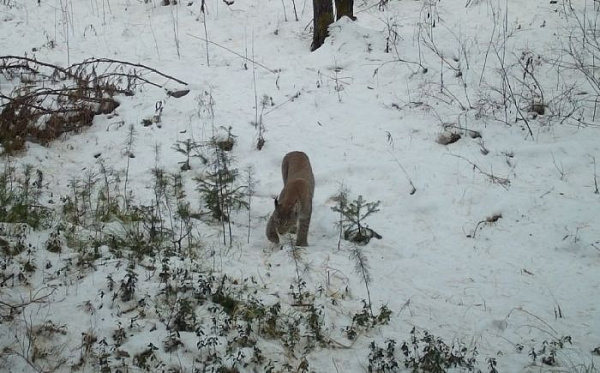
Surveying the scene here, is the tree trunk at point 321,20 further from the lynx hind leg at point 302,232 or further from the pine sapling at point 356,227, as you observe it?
the lynx hind leg at point 302,232

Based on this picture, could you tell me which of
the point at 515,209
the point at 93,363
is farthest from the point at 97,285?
the point at 515,209

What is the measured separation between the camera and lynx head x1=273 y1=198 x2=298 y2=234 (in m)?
6.66

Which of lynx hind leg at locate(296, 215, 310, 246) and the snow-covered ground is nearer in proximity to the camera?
the snow-covered ground

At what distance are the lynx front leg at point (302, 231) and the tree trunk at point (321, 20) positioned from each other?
588cm

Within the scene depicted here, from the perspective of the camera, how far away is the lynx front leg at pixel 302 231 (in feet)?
22.6

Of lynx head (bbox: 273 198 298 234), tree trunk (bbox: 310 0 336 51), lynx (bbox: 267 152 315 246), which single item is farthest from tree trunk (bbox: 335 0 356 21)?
lynx head (bbox: 273 198 298 234)

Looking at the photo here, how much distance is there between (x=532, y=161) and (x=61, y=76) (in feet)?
27.5

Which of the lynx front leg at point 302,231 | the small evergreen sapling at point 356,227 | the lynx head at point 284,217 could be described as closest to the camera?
the lynx head at point 284,217

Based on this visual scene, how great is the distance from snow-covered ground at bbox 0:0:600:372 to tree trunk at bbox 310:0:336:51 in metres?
0.22

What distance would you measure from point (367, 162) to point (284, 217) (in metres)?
2.37

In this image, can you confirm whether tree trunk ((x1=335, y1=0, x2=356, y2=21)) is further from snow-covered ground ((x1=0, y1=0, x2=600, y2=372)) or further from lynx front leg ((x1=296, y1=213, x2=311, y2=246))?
lynx front leg ((x1=296, y1=213, x2=311, y2=246))

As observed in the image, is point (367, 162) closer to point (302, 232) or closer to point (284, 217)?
point (302, 232)

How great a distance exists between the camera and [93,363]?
4.43 m

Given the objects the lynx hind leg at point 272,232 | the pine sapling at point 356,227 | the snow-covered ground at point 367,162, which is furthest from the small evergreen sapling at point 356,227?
the lynx hind leg at point 272,232
